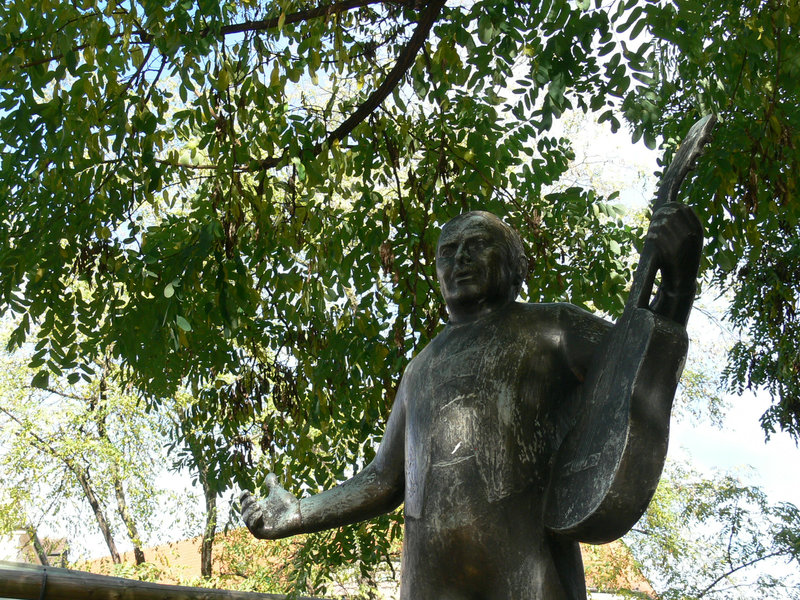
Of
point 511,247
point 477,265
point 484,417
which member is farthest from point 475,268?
point 484,417

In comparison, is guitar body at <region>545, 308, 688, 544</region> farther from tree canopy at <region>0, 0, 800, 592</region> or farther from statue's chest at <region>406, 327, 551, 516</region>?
tree canopy at <region>0, 0, 800, 592</region>

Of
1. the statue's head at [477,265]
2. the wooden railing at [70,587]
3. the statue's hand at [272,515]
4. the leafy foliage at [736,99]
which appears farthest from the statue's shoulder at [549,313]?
the wooden railing at [70,587]

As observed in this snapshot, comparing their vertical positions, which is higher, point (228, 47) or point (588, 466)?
point (228, 47)

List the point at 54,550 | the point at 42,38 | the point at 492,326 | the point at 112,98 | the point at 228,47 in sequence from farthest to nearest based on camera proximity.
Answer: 1. the point at 54,550
2. the point at 228,47
3. the point at 112,98
4. the point at 42,38
5. the point at 492,326

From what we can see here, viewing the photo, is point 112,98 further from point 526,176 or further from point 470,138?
point 526,176

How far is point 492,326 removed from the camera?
8.02ft

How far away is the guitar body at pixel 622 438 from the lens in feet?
6.54

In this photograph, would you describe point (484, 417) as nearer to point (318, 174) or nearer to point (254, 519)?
point (254, 519)

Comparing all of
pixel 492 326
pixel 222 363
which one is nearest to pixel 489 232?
pixel 492 326

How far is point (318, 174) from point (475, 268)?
2.41 m

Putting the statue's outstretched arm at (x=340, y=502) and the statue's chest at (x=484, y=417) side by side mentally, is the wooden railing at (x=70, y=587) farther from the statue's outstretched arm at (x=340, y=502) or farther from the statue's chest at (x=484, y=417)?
the statue's chest at (x=484, y=417)

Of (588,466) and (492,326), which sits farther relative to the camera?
(492,326)

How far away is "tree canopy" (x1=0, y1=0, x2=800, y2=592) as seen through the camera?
4.08 metres

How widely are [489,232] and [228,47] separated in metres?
3.09
